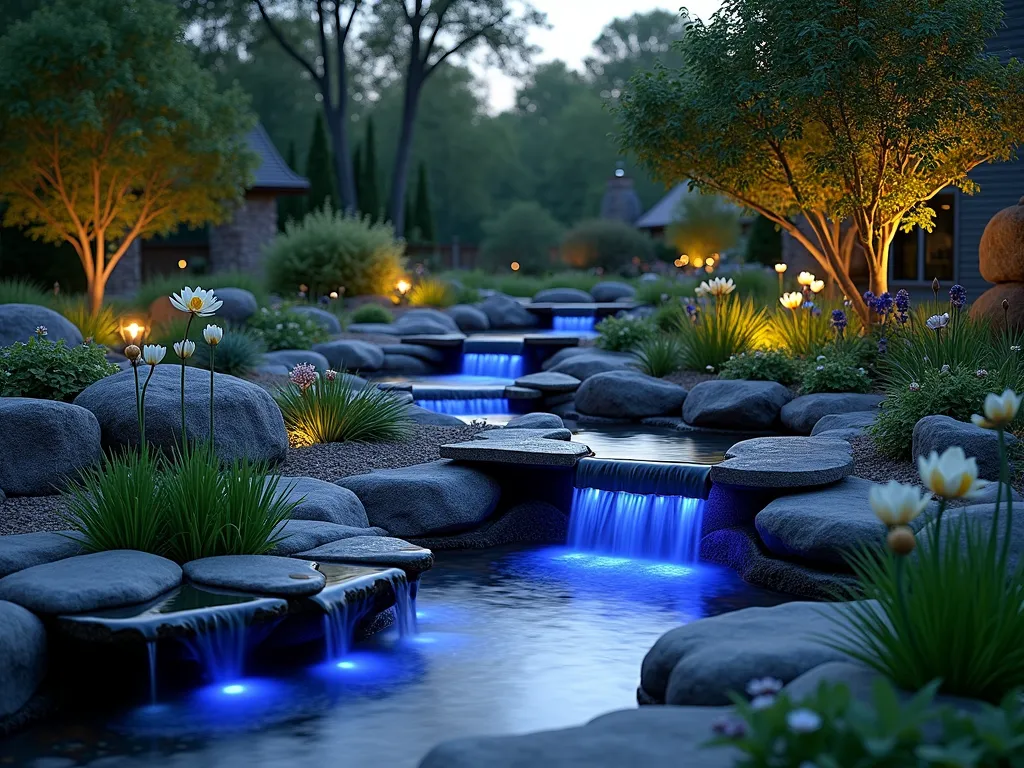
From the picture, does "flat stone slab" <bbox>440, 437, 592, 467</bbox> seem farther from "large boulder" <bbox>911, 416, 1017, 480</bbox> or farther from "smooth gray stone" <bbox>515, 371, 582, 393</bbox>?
"smooth gray stone" <bbox>515, 371, 582, 393</bbox>

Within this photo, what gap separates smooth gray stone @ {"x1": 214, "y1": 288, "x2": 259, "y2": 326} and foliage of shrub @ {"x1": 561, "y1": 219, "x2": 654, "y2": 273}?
2304cm

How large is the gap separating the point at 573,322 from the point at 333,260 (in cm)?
523

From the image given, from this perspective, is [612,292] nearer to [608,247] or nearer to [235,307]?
[608,247]

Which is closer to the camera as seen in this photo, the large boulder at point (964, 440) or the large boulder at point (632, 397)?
the large boulder at point (964, 440)

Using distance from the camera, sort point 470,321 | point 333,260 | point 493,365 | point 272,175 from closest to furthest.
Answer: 1. point 493,365
2. point 470,321
3. point 333,260
4. point 272,175

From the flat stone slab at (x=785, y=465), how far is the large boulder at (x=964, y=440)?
0.55 meters

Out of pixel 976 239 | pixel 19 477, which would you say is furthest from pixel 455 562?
pixel 976 239

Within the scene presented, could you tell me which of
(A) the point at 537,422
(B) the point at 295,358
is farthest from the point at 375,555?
(B) the point at 295,358

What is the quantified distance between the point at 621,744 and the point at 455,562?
4.73 m

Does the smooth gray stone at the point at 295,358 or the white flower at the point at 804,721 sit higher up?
the smooth gray stone at the point at 295,358

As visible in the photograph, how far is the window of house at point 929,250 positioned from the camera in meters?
19.9

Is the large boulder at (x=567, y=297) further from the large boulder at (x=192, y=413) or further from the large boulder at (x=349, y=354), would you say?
the large boulder at (x=192, y=413)

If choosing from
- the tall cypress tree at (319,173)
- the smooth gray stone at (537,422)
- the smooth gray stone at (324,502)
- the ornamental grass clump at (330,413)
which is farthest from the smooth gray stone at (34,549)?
the tall cypress tree at (319,173)

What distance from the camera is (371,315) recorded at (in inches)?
904
